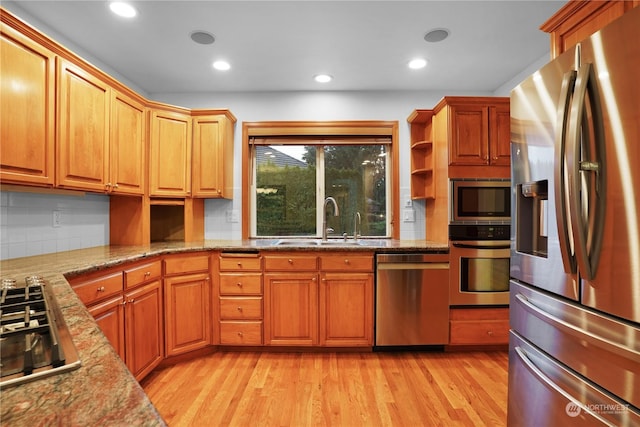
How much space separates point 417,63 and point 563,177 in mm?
2153

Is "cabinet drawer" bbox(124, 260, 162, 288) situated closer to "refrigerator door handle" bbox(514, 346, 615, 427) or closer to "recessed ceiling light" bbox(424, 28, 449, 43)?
"refrigerator door handle" bbox(514, 346, 615, 427)

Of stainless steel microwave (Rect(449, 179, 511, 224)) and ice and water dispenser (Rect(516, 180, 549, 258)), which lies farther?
stainless steel microwave (Rect(449, 179, 511, 224))

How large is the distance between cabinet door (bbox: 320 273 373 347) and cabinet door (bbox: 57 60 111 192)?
1.90 metres

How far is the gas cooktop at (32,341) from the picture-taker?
0.58 meters

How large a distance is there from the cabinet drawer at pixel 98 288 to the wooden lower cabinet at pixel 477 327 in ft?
8.34

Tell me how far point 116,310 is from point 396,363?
2.04 metres

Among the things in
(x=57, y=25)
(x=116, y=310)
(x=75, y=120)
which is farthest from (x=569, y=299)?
(x=57, y=25)

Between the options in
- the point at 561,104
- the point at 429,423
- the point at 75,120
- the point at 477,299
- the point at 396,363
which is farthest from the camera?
the point at 477,299

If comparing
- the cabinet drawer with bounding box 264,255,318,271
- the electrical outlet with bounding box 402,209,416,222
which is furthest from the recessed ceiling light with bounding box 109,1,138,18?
the electrical outlet with bounding box 402,209,416,222

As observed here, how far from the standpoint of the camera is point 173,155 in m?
2.92

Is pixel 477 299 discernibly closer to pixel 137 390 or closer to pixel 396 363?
pixel 396 363

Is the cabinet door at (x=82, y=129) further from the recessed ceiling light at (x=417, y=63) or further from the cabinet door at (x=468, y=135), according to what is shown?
the cabinet door at (x=468, y=135)

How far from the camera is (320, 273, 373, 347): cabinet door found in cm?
263

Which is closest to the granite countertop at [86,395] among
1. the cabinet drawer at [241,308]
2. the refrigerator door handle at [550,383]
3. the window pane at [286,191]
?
the refrigerator door handle at [550,383]
